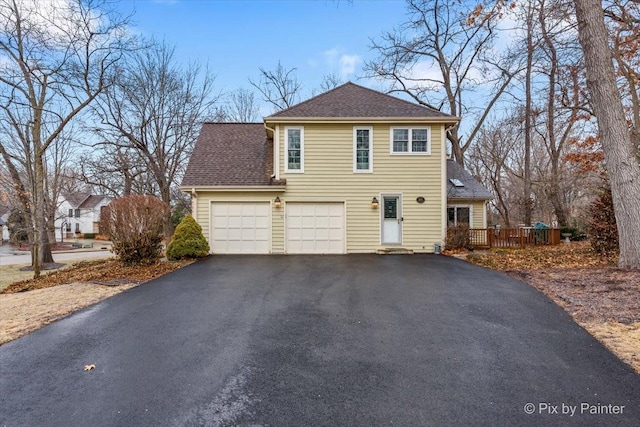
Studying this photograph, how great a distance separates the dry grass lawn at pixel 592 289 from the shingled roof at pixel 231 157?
8.46 m

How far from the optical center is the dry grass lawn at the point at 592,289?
13.3 ft

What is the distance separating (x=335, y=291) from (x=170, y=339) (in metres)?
3.16

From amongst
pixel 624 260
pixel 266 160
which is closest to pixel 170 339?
pixel 624 260

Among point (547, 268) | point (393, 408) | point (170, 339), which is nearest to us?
point (393, 408)

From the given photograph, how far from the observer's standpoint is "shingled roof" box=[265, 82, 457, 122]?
12.5 meters

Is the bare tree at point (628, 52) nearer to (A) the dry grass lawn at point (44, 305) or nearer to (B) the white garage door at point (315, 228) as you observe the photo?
(B) the white garage door at point (315, 228)

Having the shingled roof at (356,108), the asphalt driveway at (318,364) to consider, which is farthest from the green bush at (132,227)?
the shingled roof at (356,108)

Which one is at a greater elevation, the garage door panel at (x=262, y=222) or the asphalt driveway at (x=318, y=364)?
the garage door panel at (x=262, y=222)

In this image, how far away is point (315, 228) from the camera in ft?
41.4

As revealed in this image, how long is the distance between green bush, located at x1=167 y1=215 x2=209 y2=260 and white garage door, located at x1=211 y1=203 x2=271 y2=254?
0.97 m

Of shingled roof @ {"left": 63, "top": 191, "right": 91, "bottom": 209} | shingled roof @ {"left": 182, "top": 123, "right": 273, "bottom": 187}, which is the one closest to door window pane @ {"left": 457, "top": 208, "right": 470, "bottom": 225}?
shingled roof @ {"left": 182, "top": 123, "right": 273, "bottom": 187}

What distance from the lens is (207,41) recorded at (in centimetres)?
1573

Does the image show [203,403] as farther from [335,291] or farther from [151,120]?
[151,120]

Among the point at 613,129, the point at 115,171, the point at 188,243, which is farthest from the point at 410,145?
the point at 115,171
